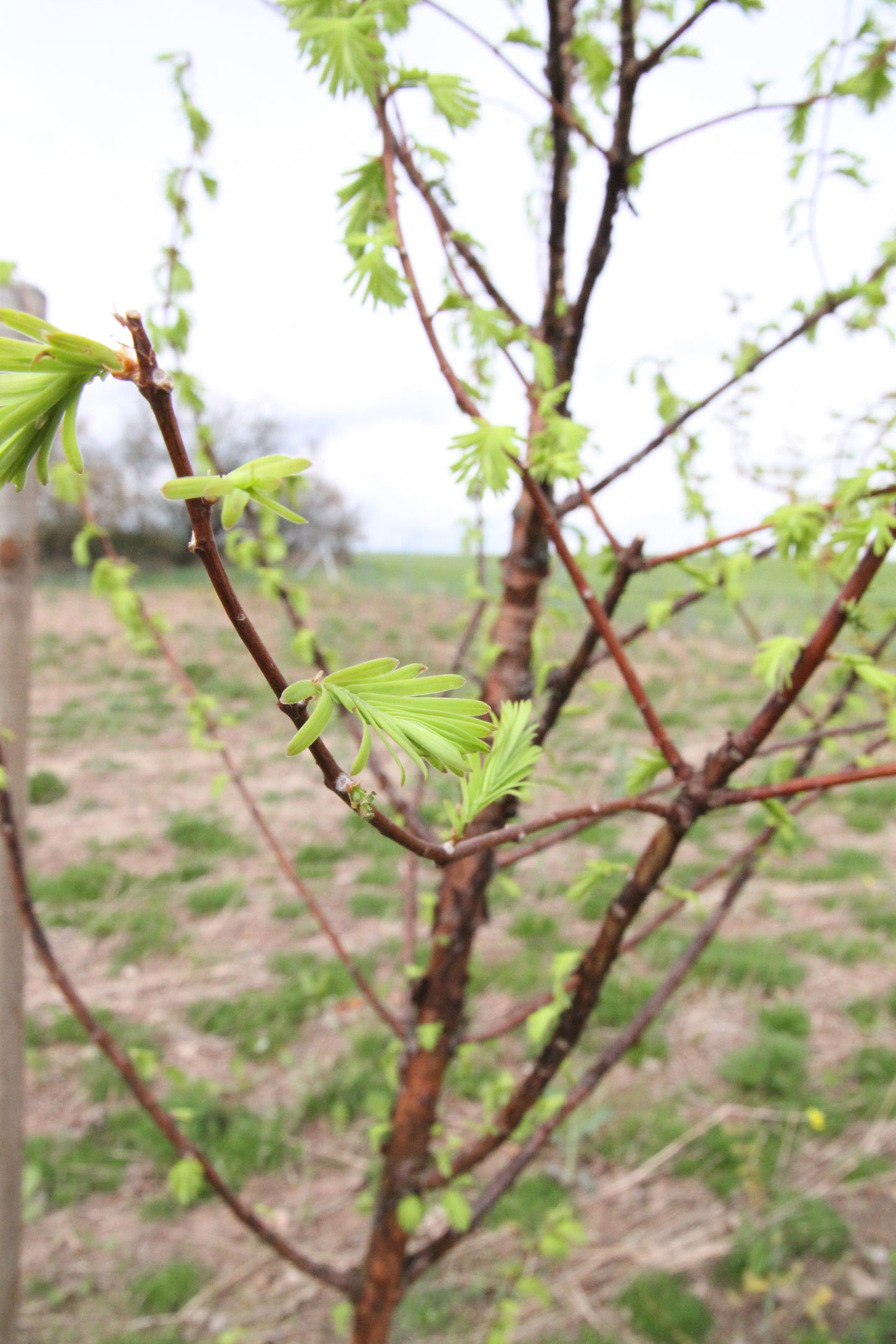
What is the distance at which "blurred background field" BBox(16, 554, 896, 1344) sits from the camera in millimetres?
2145

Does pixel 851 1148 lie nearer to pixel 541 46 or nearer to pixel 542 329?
pixel 542 329

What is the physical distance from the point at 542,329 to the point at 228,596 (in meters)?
1.09

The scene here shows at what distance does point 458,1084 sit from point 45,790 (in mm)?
3659

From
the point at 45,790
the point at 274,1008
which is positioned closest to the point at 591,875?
the point at 274,1008

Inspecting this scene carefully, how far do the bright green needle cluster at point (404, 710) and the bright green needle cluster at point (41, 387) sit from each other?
0.55 ft

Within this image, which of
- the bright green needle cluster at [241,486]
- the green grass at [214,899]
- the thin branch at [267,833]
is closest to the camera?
the bright green needle cluster at [241,486]

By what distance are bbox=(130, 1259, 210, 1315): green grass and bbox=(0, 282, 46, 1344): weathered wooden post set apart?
0.71m

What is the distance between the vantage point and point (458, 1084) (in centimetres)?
277

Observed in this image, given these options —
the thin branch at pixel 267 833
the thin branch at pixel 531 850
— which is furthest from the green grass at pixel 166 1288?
the thin branch at pixel 531 850

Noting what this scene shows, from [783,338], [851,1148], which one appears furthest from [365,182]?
[851,1148]

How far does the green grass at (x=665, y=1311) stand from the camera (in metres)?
2.03

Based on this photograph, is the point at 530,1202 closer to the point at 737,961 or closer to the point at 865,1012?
the point at 737,961

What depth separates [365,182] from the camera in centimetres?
100

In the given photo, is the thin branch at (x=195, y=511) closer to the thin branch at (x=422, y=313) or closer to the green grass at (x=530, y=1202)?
the thin branch at (x=422, y=313)
